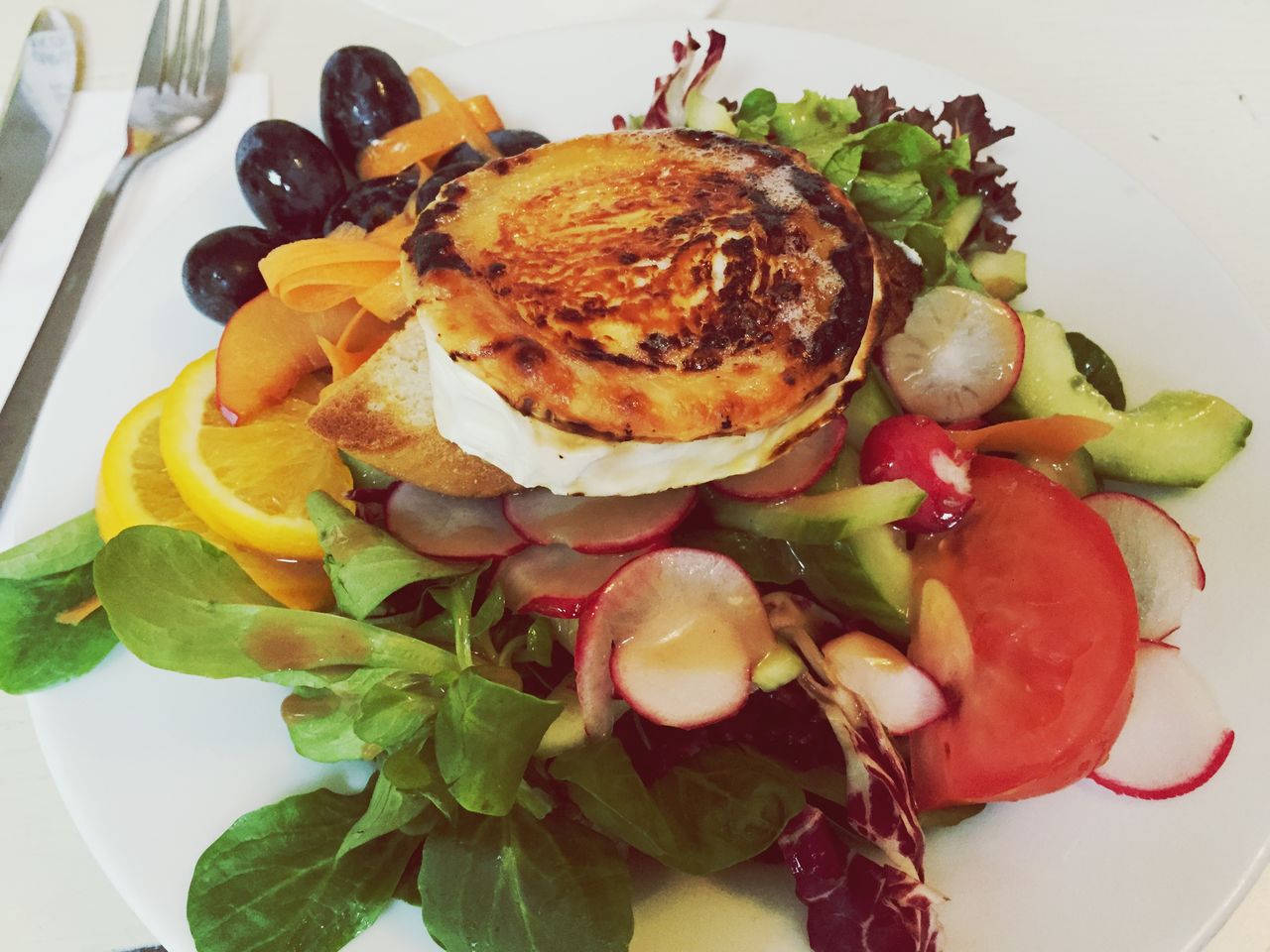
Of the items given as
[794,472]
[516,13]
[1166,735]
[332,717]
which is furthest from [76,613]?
[516,13]

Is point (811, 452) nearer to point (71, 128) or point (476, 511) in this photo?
point (476, 511)

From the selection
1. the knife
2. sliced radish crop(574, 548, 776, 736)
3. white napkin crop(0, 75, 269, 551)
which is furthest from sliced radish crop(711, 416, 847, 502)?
the knife

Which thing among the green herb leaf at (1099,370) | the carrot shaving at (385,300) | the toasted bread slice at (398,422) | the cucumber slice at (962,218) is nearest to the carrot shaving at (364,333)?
the carrot shaving at (385,300)

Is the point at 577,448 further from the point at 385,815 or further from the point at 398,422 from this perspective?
the point at 385,815

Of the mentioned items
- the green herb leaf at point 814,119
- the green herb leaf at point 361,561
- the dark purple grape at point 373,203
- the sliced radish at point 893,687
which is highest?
the green herb leaf at point 814,119

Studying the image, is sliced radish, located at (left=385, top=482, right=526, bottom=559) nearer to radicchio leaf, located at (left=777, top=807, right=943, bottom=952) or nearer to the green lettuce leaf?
the green lettuce leaf

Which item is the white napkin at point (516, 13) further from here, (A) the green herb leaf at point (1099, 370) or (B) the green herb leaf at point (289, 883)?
(B) the green herb leaf at point (289, 883)
